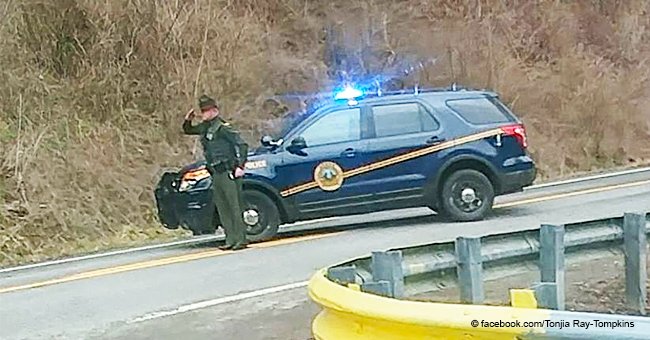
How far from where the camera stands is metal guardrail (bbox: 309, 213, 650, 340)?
4113 mm

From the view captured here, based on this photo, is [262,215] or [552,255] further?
[262,215]

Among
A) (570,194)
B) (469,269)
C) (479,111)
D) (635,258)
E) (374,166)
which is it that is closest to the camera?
(469,269)

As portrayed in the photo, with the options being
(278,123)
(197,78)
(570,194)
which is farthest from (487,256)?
(278,123)

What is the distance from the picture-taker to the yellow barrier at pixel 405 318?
422 centimetres

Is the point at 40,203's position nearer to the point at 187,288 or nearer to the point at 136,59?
the point at 136,59

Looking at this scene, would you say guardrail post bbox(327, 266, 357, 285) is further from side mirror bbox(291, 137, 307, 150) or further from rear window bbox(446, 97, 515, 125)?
rear window bbox(446, 97, 515, 125)

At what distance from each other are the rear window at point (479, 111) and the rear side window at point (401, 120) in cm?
41

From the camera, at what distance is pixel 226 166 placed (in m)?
12.6

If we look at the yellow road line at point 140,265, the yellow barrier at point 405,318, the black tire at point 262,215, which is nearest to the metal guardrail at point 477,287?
the yellow barrier at point 405,318

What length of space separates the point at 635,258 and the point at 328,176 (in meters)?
6.39

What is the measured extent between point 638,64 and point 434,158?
18.8m

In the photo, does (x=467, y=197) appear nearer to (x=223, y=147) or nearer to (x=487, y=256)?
(x=223, y=147)

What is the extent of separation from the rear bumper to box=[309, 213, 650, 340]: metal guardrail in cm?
619

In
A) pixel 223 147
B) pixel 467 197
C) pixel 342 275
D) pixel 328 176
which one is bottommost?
pixel 467 197
